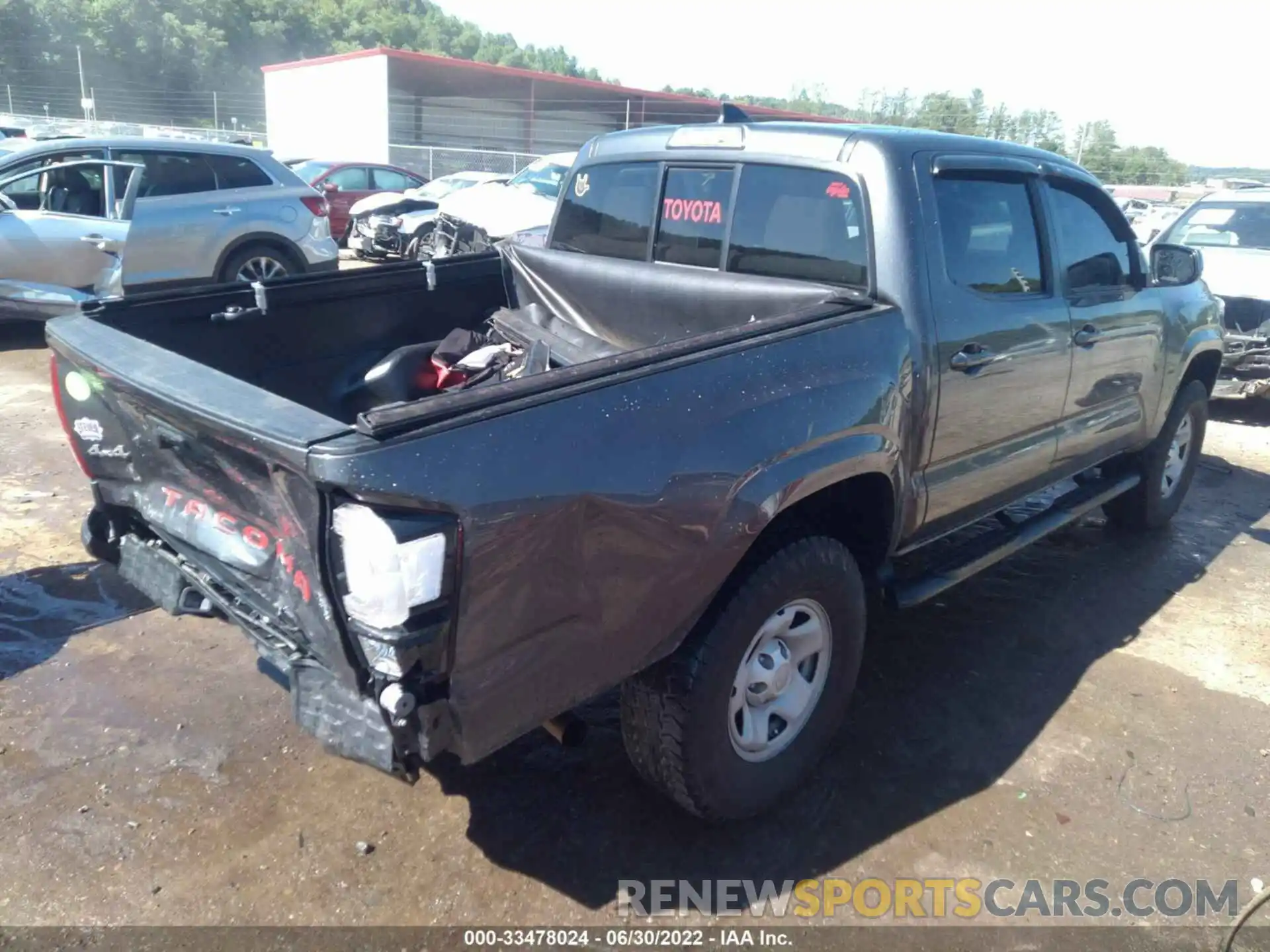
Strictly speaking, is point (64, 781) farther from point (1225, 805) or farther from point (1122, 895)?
point (1225, 805)

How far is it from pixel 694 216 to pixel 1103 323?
6.06 ft

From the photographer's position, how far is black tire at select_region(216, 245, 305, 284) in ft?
28.9

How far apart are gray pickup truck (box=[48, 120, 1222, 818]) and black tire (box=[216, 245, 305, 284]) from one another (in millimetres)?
5360

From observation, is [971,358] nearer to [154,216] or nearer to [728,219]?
[728,219]

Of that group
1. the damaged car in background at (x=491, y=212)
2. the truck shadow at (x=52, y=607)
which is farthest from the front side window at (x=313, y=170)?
the truck shadow at (x=52, y=607)

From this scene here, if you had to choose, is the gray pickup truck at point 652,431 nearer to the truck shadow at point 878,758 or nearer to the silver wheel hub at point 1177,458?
the truck shadow at point 878,758

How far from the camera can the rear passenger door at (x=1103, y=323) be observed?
395cm

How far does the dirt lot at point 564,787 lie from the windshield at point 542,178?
9845 millimetres

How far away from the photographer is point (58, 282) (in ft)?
26.6

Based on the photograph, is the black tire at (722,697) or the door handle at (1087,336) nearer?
the black tire at (722,697)

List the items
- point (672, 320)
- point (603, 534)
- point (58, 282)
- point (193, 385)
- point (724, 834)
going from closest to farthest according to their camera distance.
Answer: point (603, 534) → point (193, 385) → point (724, 834) → point (672, 320) → point (58, 282)

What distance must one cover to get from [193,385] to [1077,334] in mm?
3279

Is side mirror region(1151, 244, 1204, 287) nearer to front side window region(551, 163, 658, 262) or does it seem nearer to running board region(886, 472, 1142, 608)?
running board region(886, 472, 1142, 608)

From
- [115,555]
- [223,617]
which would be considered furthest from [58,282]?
[223,617]
